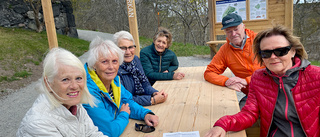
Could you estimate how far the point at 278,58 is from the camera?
1.72 m

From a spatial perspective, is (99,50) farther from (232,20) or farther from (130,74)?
(232,20)

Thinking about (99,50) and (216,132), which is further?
(99,50)

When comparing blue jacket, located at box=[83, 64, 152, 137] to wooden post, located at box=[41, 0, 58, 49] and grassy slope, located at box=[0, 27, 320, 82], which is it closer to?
wooden post, located at box=[41, 0, 58, 49]

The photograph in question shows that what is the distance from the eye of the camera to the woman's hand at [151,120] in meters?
1.84

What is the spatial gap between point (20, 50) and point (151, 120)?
24.7 ft

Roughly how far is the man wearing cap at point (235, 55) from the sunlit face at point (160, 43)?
0.84m

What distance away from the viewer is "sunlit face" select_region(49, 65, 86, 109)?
52.9 inches

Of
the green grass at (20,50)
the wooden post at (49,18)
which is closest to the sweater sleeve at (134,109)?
the wooden post at (49,18)

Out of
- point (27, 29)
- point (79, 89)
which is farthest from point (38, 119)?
point (27, 29)

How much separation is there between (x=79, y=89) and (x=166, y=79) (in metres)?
1.97

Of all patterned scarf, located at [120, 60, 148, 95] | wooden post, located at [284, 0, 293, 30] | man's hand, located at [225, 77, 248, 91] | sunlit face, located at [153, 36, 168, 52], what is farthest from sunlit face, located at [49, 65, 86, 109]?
wooden post, located at [284, 0, 293, 30]

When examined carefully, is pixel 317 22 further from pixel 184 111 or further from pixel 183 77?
pixel 184 111

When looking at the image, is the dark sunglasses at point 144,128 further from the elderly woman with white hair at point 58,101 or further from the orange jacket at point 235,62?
the orange jacket at point 235,62

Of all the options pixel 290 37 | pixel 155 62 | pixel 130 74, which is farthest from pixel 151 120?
pixel 155 62
